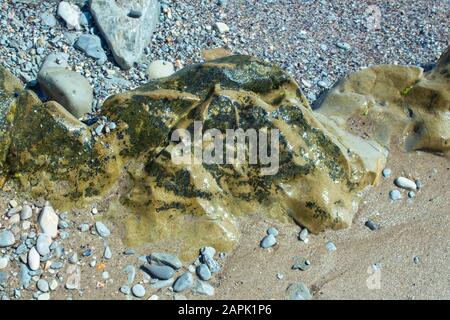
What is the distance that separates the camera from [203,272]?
531 centimetres

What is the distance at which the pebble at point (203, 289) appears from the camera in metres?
5.21

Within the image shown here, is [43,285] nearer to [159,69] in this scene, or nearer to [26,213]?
[26,213]

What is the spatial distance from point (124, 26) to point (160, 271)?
3173mm

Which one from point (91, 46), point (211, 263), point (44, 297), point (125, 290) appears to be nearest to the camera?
point (44, 297)

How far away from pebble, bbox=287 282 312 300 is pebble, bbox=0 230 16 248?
2.36m

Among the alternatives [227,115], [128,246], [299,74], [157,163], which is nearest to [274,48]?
[299,74]

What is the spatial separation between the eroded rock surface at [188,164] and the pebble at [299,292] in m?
0.64

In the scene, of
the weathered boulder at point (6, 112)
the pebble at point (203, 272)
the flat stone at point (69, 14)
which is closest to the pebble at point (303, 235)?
the pebble at point (203, 272)

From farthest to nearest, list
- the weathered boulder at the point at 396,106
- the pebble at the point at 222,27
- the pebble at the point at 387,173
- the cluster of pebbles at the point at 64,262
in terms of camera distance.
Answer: the pebble at the point at 222,27
the weathered boulder at the point at 396,106
the pebble at the point at 387,173
the cluster of pebbles at the point at 64,262

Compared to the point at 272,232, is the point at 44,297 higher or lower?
lower

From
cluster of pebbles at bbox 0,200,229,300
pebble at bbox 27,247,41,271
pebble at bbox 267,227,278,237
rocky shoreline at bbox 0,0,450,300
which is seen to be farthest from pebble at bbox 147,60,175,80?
pebble at bbox 27,247,41,271

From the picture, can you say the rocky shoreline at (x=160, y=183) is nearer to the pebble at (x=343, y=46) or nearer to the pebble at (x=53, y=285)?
the pebble at (x=53, y=285)

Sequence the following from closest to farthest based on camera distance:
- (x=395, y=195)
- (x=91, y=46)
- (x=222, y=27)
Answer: (x=395, y=195) → (x=91, y=46) → (x=222, y=27)

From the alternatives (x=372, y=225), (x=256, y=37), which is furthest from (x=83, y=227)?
(x=256, y=37)
